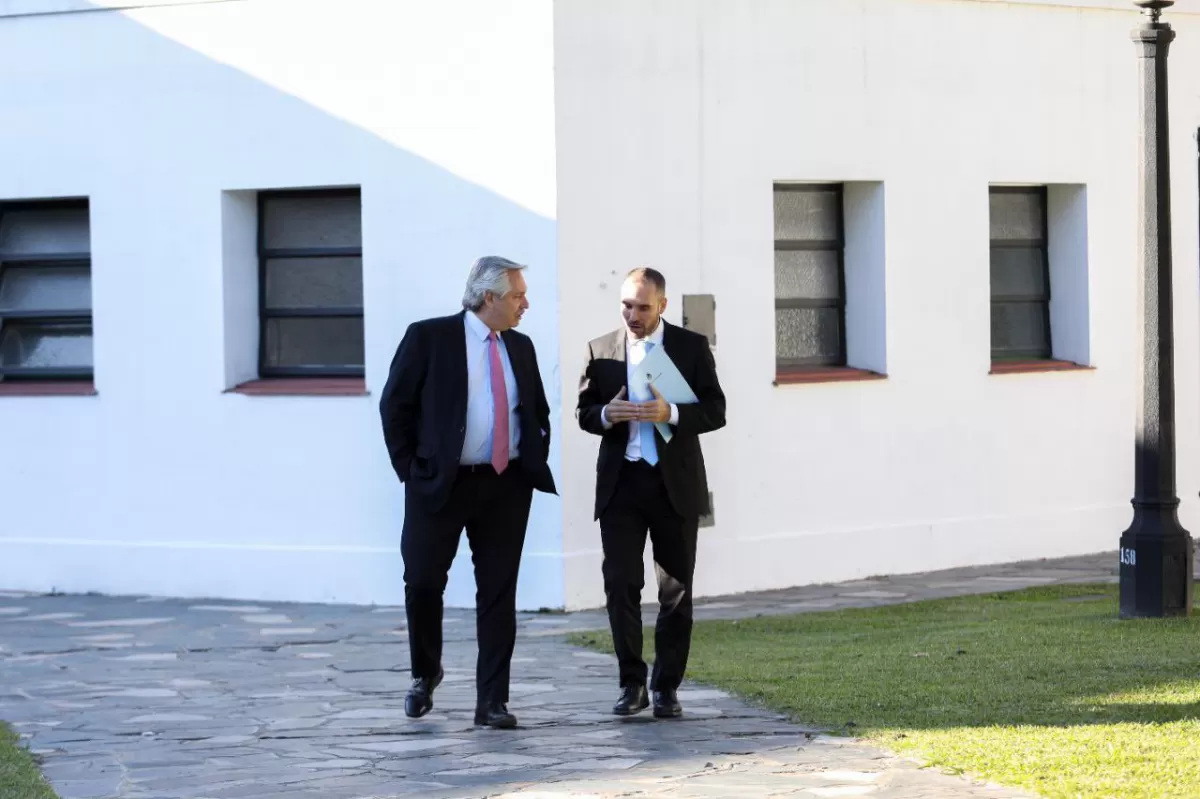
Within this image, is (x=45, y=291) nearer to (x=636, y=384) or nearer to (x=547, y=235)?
(x=547, y=235)

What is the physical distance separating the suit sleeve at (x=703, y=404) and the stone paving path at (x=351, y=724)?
124 centimetres

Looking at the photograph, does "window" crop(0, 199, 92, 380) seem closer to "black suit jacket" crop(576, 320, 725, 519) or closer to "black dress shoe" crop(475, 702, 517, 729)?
"black suit jacket" crop(576, 320, 725, 519)

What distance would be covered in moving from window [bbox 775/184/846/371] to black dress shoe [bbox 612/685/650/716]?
5560 mm

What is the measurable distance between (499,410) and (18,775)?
2373mm

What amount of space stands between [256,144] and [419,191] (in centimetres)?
123

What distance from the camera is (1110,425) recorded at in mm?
14734

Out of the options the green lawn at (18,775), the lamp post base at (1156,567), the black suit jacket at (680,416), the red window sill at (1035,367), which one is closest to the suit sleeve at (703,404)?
the black suit jacket at (680,416)

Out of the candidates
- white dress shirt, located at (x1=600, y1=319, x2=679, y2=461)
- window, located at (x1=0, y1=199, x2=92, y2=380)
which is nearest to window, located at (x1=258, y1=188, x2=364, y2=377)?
window, located at (x1=0, y1=199, x2=92, y2=380)

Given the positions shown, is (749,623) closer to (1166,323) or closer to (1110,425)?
(1166,323)

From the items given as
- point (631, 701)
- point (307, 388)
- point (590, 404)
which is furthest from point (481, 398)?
point (307, 388)

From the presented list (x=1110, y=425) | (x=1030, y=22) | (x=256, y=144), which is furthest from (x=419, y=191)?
(x=1110, y=425)

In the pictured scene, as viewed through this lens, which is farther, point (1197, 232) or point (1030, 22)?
point (1197, 232)

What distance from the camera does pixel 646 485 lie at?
8047mm

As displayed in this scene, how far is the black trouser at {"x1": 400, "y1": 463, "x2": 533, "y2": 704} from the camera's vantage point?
8008mm
